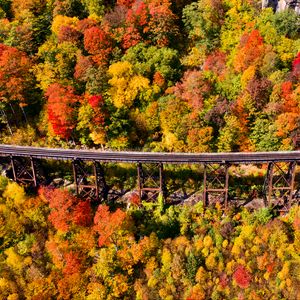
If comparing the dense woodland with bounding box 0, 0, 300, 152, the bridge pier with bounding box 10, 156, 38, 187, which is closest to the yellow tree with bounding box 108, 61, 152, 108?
the dense woodland with bounding box 0, 0, 300, 152

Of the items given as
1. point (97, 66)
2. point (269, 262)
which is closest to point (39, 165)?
point (97, 66)

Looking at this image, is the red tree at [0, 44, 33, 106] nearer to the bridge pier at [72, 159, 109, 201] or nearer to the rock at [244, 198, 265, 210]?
the bridge pier at [72, 159, 109, 201]

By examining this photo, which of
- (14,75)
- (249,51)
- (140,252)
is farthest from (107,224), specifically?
(249,51)

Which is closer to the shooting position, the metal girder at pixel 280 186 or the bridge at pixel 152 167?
the bridge at pixel 152 167

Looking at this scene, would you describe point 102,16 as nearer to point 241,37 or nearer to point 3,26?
point 3,26

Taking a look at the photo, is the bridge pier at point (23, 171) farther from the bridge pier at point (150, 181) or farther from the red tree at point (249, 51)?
the red tree at point (249, 51)

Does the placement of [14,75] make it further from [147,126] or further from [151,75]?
[147,126]

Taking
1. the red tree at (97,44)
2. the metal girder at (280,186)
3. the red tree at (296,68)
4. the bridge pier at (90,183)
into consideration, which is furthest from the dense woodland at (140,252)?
the red tree at (97,44)
